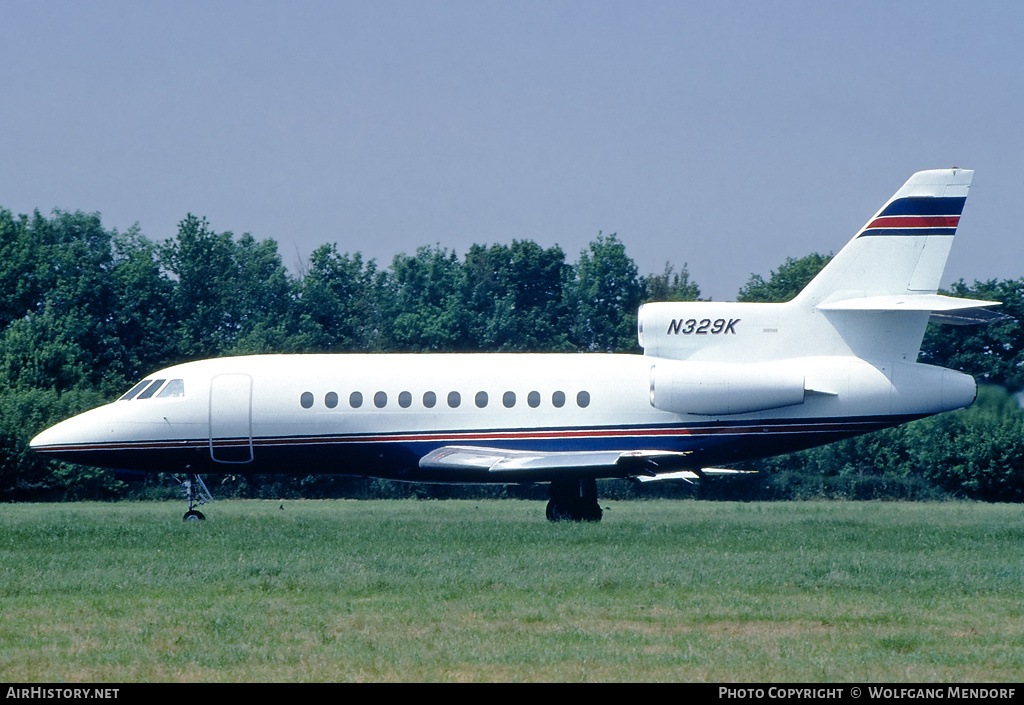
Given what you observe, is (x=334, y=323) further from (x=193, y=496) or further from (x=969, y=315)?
(x=969, y=315)

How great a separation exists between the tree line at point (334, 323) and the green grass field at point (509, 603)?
16.7 m

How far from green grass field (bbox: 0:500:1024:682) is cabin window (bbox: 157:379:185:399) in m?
2.93

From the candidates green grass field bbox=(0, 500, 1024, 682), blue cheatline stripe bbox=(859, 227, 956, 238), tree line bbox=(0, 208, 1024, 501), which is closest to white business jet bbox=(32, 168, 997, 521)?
blue cheatline stripe bbox=(859, 227, 956, 238)

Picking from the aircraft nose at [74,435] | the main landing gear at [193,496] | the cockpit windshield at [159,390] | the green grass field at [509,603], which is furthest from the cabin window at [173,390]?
the green grass field at [509,603]

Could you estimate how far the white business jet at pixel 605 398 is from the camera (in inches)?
898

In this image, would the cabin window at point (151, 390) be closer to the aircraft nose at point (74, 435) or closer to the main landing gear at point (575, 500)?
the aircraft nose at point (74, 435)

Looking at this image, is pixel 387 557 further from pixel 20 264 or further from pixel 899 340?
pixel 20 264

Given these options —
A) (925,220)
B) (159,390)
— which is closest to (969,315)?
(925,220)

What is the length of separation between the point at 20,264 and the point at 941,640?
57949 mm

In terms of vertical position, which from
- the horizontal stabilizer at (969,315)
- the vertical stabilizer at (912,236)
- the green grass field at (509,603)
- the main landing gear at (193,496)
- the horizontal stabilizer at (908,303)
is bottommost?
the green grass field at (509,603)

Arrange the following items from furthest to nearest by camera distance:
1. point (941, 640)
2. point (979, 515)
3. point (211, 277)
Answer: point (211, 277)
point (979, 515)
point (941, 640)

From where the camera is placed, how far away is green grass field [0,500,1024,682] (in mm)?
9688

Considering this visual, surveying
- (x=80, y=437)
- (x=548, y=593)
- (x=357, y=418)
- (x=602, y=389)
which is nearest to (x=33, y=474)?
(x=80, y=437)

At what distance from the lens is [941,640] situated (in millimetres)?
10742
